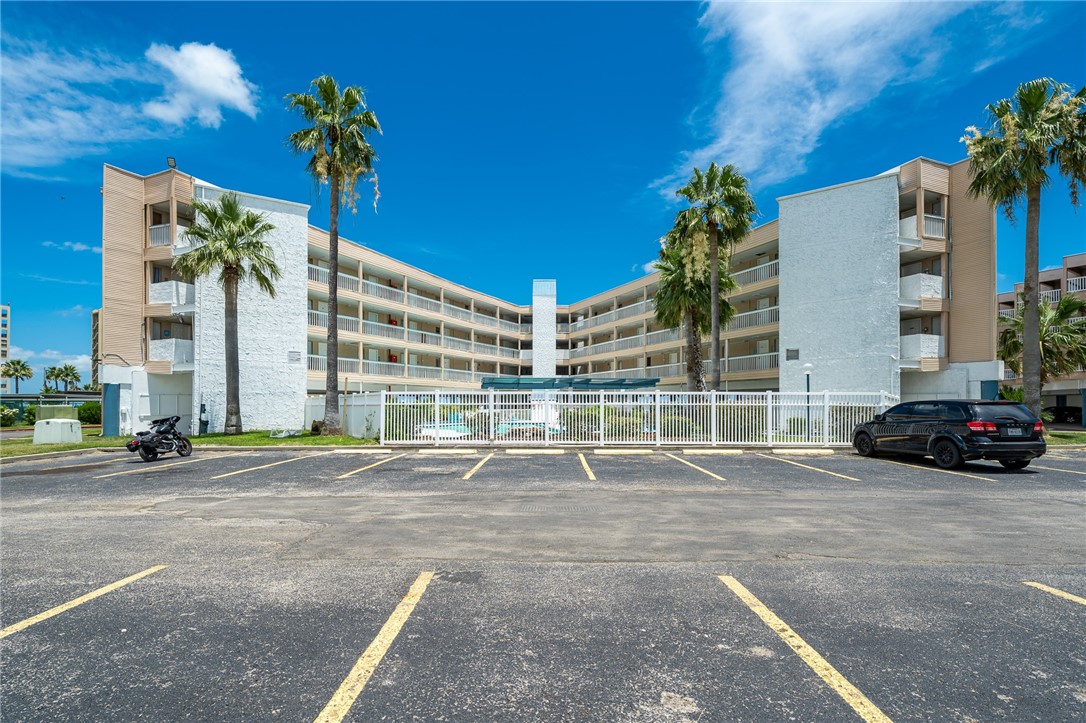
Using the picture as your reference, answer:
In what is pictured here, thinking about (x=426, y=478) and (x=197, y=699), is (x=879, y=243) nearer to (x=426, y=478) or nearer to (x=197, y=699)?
(x=426, y=478)

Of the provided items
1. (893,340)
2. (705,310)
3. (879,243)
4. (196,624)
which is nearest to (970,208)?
(879,243)

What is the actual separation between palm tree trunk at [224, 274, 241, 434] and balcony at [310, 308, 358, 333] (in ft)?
25.7

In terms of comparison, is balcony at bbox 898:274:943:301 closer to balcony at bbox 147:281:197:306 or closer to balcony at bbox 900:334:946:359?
balcony at bbox 900:334:946:359

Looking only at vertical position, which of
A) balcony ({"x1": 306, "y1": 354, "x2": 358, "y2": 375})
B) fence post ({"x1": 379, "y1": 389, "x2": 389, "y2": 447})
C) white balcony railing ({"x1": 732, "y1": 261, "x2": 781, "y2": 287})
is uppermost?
white balcony railing ({"x1": 732, "y1": 261, "x2": 781, "y2": 287})

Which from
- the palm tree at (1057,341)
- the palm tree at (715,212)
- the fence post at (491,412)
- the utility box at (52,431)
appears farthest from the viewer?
the palm tree at (1057,341)

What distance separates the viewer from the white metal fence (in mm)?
19391

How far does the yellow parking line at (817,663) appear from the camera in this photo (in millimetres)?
2936

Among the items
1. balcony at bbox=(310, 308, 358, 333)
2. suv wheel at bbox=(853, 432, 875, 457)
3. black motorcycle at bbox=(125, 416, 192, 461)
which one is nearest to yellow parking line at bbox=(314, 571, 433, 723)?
black motorcycle at bbox=(125, 416, 192, 461)

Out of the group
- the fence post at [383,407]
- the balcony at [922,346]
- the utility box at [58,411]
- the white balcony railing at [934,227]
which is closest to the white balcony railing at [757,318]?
the balcony at [922,346]

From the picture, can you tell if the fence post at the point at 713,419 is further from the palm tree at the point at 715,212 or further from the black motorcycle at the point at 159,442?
the black motorcycle at the point at 159,442

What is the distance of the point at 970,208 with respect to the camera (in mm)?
27125

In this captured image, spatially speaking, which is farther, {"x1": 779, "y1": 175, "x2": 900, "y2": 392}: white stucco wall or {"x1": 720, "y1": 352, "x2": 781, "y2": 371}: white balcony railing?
{"x1": 720, "y1": 352, "x2": 781, "y2": 371}: white balcony railing

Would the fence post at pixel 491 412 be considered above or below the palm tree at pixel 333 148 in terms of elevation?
below

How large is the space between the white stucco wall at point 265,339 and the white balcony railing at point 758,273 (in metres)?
24.7
